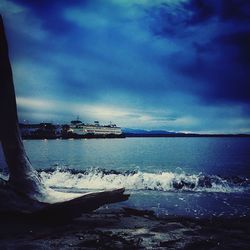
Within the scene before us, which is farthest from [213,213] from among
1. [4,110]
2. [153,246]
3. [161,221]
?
[4,110]

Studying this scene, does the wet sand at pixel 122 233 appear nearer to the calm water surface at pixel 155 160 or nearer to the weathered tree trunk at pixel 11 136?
the weathered tree trunk at pixel 11 136

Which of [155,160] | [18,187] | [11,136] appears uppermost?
[11,136]

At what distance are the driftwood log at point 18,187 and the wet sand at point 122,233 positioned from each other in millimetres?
306

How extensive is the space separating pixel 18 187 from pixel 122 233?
81.6 inches

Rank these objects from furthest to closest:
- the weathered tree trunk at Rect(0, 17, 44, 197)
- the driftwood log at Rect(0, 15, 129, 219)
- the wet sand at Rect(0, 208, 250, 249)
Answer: the weathered tree trunk at Rect(0, 17, 44, 197) < the driftwood log at Rect(0, 15, 129, 219) < the wet sand at Rect(0, 208, 250, 249)

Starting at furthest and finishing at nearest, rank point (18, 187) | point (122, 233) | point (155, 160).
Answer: point (155, 160), point (18, 187), point (122, 233)

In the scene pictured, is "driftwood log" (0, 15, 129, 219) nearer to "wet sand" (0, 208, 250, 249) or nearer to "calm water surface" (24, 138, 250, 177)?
"wet sand" (0, 208, 250, 249)

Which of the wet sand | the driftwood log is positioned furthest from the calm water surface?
the driftwood log

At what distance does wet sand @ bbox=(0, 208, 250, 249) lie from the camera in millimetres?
4825

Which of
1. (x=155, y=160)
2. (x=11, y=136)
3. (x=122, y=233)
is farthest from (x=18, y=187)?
(x=155, y=160)

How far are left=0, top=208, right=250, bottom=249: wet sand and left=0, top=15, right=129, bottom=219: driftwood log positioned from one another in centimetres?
31

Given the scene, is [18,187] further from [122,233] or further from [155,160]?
[155,160]

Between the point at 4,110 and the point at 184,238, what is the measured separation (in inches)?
154

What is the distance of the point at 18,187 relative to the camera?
558 cm
